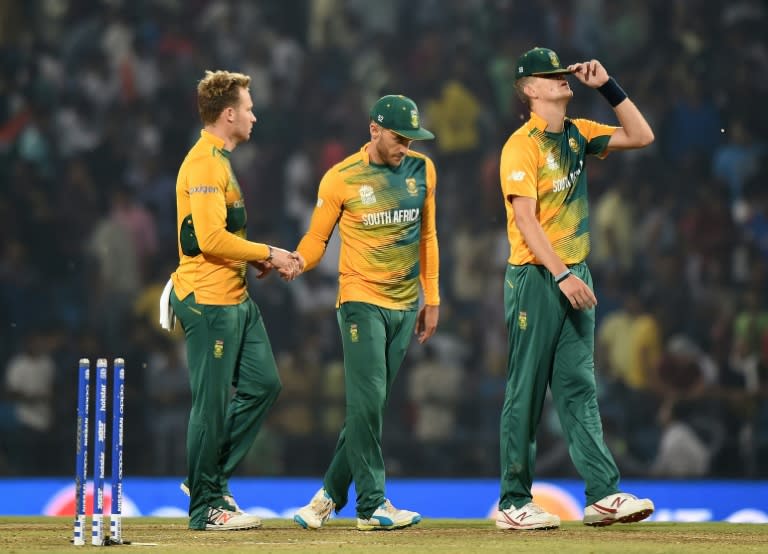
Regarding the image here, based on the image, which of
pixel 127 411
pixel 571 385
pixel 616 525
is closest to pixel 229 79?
pixel 571 385

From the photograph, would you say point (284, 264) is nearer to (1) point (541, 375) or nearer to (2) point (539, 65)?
(1) point (541, 375)

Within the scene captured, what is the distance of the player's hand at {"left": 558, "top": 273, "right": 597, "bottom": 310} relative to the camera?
5277 millimetres

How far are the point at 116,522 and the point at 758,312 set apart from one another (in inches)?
286

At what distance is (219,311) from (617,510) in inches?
71.2

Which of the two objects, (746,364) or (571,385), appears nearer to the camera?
(571,385)

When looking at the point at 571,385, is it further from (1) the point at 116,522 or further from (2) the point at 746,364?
(2) the point at 746,364

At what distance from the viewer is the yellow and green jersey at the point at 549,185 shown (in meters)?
5.46

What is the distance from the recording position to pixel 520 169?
5.45 m

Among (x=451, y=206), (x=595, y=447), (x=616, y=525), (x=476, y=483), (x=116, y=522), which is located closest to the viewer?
(x=116, y=522)

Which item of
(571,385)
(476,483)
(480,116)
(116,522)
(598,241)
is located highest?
(480,116)

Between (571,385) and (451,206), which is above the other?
(451,206)

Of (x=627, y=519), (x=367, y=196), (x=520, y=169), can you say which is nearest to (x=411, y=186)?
(x=367, y=196)

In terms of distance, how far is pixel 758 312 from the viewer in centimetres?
1073

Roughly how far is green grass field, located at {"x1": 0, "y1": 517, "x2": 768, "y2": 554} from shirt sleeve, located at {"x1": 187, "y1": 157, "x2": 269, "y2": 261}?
1140mm
